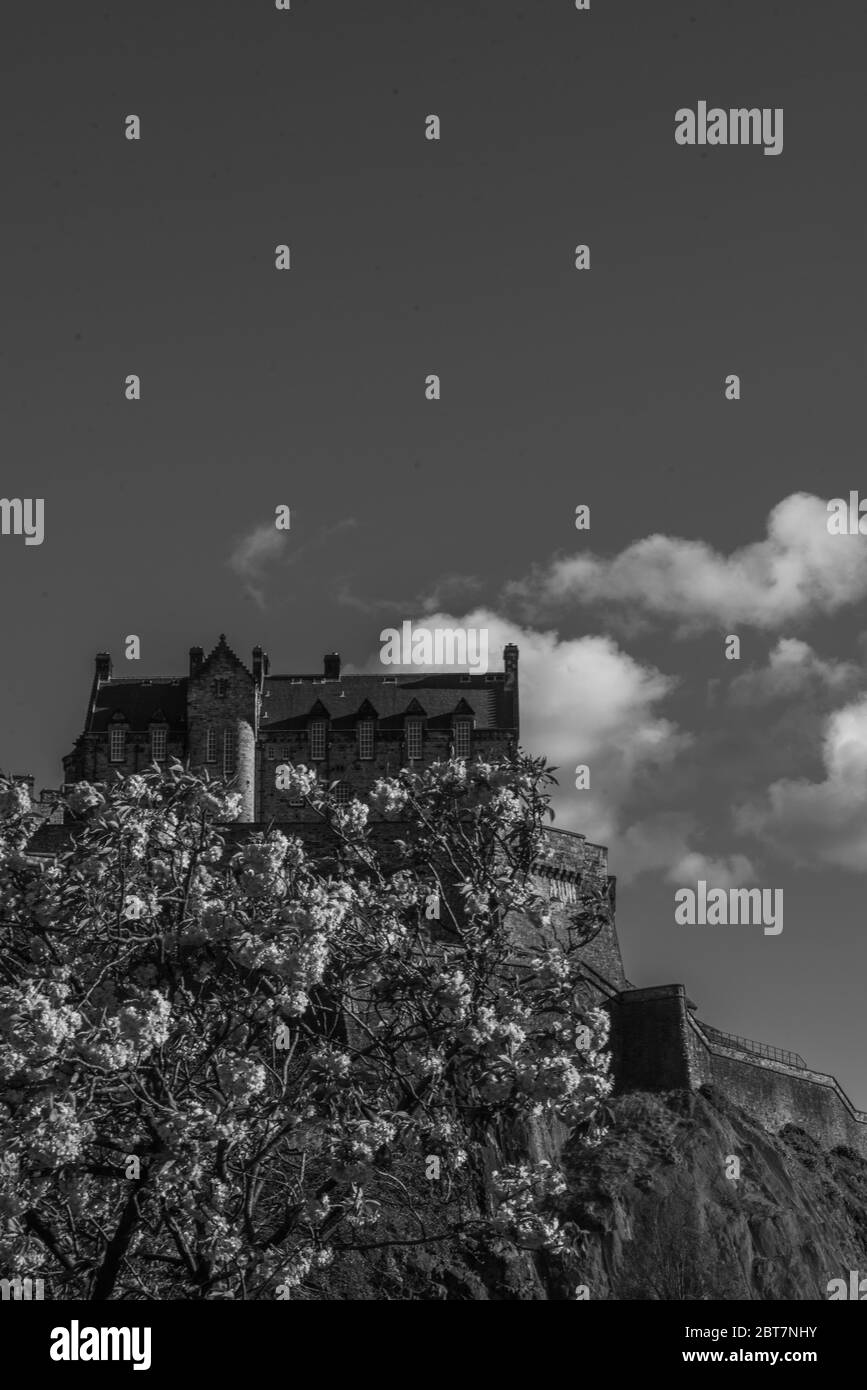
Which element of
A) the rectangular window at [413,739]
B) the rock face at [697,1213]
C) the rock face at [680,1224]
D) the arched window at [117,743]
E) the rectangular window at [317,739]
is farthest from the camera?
the rectangular window at [413,739]

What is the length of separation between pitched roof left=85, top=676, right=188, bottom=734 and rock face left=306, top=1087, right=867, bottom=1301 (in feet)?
87.0

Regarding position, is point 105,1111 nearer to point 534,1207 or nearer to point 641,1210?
point 534,1207

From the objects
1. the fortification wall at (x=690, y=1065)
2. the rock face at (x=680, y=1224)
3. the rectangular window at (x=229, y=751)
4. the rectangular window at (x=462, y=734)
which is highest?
the rectangular window at (x=462, y=734)

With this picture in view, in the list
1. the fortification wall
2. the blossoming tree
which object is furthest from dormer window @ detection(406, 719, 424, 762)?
the blossoming tree

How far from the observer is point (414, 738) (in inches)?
2987

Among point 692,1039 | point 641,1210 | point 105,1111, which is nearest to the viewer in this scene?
point 105,1111

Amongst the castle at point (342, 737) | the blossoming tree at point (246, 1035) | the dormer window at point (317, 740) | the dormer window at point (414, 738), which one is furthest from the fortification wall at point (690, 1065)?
the blossoming tree at point (246, 1035)

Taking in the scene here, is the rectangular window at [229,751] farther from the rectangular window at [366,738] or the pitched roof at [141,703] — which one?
the rectangular window at [366,738]

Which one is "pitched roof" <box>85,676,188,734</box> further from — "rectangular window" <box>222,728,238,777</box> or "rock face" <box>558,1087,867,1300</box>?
"rock face" <box>558,1087,867,1300</box>

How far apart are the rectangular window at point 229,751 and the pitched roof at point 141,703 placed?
2231 mm

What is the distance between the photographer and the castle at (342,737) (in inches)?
2717
